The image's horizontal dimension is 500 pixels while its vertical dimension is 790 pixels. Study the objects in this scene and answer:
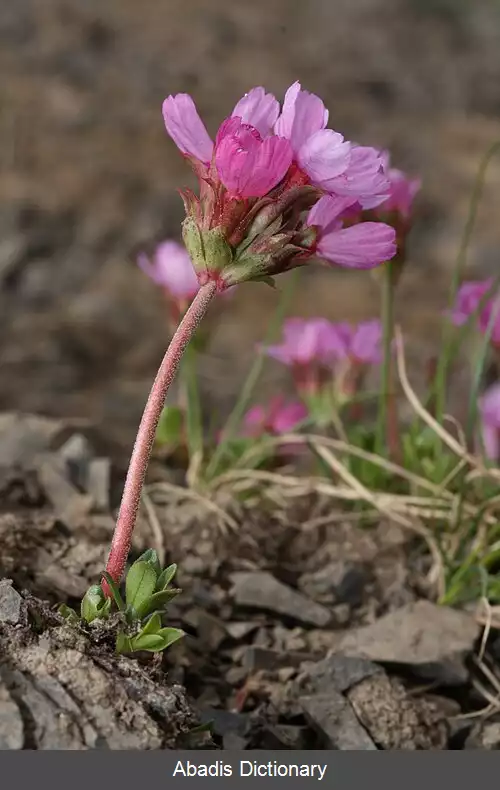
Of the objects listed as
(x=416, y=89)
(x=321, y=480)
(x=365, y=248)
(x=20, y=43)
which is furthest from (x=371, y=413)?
(x=20, y=43)

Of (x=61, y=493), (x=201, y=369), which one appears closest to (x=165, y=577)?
(x=61, y=493)

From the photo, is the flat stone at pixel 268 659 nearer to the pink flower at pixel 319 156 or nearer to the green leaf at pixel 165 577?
the green leaf at pixel 165 577

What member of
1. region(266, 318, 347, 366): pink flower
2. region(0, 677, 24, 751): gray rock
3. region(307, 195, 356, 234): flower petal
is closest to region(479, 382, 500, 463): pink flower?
region(266, 318, 347, 366): pink flower

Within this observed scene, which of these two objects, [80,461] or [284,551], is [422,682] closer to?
[284,551]

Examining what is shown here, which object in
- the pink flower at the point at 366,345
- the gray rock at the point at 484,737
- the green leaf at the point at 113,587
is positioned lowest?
the gray rock at the point at 484,737

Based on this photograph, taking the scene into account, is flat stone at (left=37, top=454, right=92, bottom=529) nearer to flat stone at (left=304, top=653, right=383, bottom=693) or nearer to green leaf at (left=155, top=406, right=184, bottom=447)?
green leaf at (left=155, top=406, right=184, bottom=447)

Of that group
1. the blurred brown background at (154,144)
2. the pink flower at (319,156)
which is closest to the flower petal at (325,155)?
the pink flower at (319,156)
